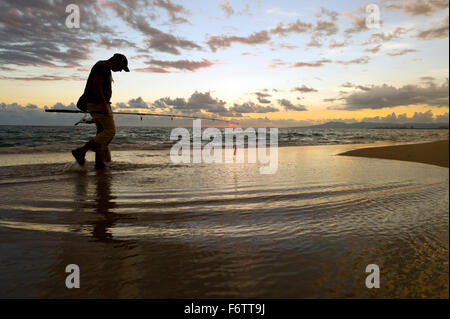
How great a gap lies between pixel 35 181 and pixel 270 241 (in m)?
5.73

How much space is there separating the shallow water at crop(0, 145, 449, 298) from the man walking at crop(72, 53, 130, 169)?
226cm

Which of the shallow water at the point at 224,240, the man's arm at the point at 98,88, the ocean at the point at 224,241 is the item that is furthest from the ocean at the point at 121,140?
the ocean at the point at 224,241

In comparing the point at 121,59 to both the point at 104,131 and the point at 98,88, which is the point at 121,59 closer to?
the point at 98,88

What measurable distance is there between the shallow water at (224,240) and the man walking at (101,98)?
7.41 feet

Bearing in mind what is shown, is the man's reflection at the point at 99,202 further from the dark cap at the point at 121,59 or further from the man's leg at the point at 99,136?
the dark cap at the point at 121,59

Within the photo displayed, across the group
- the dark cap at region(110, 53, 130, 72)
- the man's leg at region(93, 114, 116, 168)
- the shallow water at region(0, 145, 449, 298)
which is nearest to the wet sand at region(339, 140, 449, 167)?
the shallow water at region(0, 145, 449, 298)

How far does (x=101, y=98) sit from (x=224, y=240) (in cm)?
595

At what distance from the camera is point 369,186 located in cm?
558

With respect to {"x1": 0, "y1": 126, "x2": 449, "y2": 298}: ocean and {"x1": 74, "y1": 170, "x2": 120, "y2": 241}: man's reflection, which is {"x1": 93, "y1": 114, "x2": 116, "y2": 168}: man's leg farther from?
{"x1": 0, "y1": 126, "x2": 449, "y2": 298}: ocean

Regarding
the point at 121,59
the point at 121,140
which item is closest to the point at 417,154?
the point at 121,59

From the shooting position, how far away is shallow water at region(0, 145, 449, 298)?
6.32ft

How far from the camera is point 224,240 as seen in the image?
9.06ft

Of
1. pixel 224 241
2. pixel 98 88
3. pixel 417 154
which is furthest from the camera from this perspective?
pixel 417 154

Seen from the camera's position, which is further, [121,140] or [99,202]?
[121,140]
